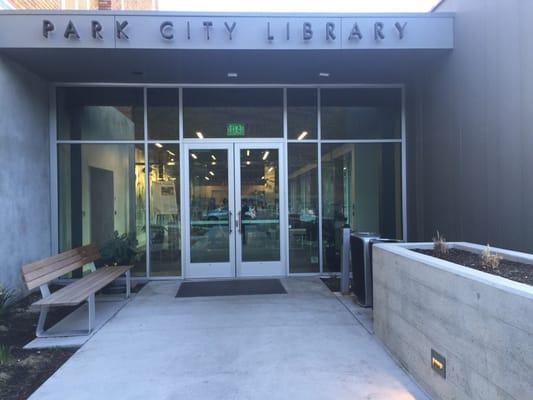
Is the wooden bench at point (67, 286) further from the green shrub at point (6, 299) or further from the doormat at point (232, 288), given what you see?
the doormat at point (232, 288)

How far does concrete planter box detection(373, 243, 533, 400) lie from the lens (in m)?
2.26

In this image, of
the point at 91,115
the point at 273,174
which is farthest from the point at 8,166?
the point at 273,174

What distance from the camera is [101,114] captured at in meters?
7.81

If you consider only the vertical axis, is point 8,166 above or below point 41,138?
below

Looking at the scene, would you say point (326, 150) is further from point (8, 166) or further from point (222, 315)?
point (8, 166)

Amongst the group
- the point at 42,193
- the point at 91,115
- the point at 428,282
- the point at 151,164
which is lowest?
the point at 428,282

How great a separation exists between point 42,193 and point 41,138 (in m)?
0.92

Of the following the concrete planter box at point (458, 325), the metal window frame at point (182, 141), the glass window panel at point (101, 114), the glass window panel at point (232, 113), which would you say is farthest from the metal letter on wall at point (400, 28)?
the glass window panel at point (101, 114)

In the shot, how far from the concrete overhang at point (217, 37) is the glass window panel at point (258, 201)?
193cm

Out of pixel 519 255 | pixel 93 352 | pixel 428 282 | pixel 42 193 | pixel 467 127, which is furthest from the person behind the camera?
pixel 42 193

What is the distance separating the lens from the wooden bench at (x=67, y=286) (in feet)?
15.2

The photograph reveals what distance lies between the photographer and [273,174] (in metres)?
7.86

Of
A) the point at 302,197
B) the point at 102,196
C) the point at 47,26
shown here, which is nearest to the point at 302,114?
the point at 302,197

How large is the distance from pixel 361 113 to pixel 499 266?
5.08 m
